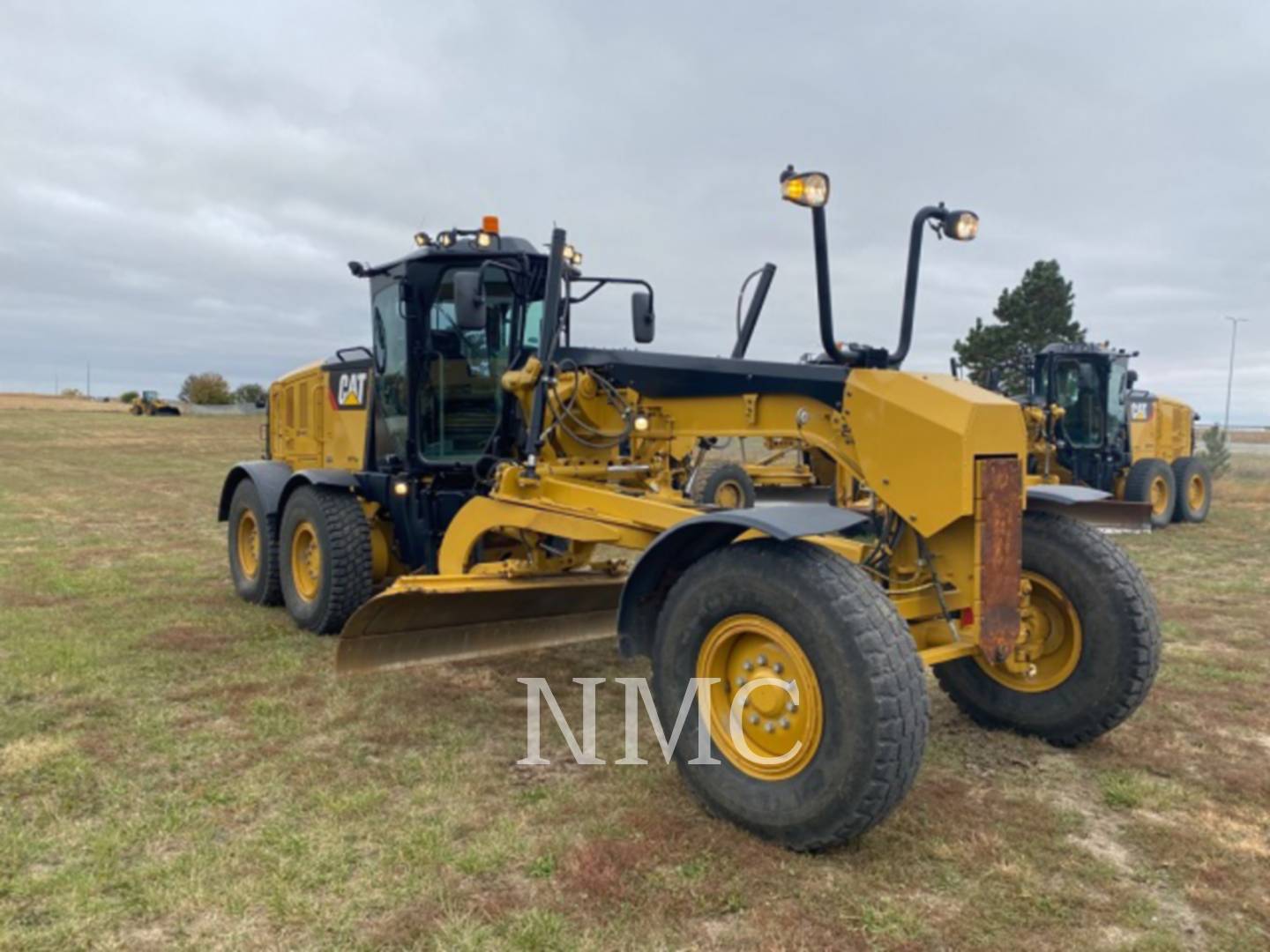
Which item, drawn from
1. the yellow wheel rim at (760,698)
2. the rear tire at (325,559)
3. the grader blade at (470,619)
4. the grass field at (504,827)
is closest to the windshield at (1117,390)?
the grass field at (504,827)

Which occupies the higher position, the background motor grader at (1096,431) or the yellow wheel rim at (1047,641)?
the background motor grader at (1096,431)

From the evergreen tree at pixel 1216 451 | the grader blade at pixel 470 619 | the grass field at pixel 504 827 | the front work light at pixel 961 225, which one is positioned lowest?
the grass field at pixel 504 827

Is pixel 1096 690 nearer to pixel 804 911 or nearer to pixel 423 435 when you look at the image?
pixel 804 911

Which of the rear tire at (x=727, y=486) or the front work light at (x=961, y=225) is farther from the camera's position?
the rear tire at (x=727, y=486)

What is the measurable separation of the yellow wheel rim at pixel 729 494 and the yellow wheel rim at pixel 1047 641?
20.5 ft

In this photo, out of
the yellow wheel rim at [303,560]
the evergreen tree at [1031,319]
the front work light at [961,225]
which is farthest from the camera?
the evergreen tree at [1031,319]

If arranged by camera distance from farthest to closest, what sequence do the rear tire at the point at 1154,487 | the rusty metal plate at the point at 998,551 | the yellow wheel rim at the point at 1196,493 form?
the yellow wheel rim at the point at 1196,493
the rear tire at the point at 1154,487
the rusty metal plate at the point at 998,551

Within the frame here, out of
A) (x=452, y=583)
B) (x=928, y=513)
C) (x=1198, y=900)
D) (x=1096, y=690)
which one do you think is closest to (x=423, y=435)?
(x=452, y=583)

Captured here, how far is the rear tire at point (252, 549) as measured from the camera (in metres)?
7.56

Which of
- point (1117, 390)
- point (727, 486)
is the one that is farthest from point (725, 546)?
point (1117, 390)

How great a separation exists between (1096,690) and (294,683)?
13.6ft

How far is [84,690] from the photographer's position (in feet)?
17.3

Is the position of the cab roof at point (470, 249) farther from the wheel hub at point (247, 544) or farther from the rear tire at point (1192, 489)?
the rear tire at point (1192, 489)

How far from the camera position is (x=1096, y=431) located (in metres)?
14.6
